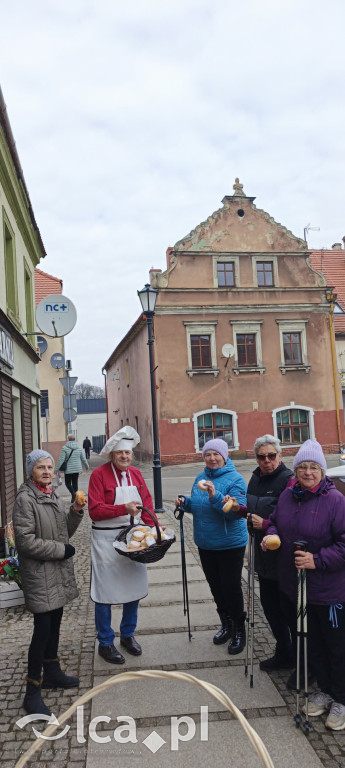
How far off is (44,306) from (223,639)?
26.8 ft

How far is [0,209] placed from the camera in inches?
373

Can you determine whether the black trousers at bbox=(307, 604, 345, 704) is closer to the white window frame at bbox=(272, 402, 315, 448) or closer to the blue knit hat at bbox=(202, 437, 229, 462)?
the blue knit hat at bbox=(202, 437, 229, 462)

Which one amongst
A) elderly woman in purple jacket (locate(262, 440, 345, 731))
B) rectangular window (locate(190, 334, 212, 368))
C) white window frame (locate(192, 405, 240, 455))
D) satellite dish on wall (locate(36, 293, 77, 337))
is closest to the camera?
elderly woman in purple jacket (locate(262, 440, 345, 731))

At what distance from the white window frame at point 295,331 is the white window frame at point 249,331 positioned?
3.35 ft

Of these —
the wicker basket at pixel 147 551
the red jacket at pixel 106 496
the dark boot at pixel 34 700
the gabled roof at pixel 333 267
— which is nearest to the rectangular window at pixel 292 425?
the gabled roof at pixel 333 267

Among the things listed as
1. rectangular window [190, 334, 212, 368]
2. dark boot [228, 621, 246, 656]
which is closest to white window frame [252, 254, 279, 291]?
rectangular window [190, 334, 212, 368]

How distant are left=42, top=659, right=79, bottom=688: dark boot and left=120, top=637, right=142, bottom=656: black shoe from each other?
0.65 metres

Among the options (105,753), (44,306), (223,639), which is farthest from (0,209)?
(105,753)

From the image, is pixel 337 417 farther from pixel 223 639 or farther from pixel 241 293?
pixel 223 639

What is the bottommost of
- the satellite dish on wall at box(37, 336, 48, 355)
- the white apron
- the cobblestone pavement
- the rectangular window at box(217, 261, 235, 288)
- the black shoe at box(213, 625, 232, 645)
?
the cobblestone pavement

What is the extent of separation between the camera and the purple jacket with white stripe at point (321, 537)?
3508 millimetres

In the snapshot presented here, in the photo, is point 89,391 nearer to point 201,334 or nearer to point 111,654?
point 201,334

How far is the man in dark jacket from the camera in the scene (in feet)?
13.9

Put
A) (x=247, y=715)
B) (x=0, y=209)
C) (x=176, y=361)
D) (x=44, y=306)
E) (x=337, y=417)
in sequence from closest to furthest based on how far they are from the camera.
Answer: (x=247, y=715) < (x=0, y=209) < (x=44, y=306) < (x=176, y=361) < (x=337, y=417)
